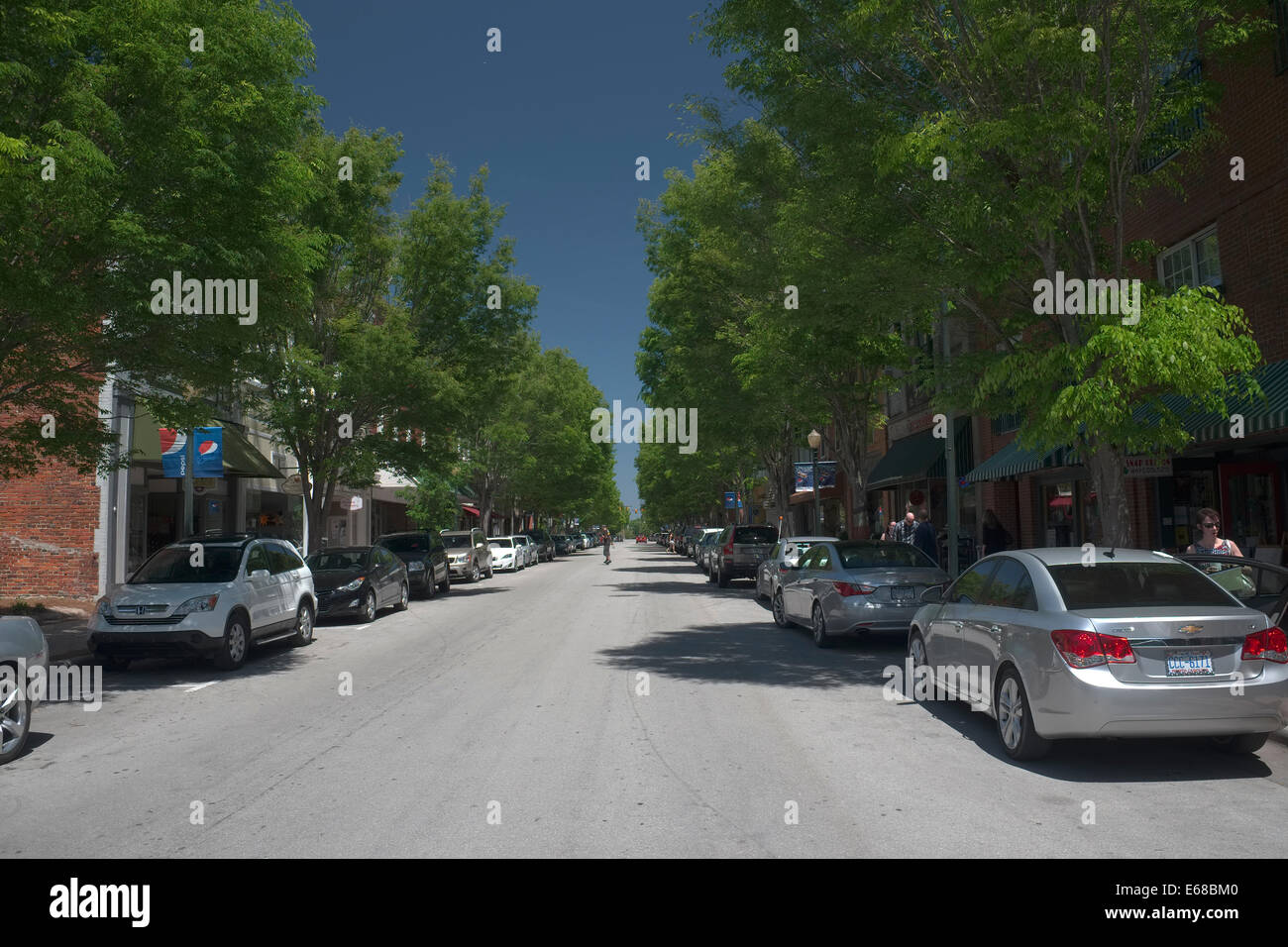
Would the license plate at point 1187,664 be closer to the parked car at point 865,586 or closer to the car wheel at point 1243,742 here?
the car wheel at point 1243,742

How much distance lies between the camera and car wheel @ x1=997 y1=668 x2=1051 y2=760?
6.66 meters

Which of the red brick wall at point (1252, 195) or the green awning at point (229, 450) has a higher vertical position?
the red brick wall at point (1252, 195)

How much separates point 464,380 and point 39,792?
1927cm

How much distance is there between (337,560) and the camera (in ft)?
64.5

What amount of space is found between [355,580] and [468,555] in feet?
48.3

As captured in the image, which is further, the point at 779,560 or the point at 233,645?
the point at 779,560

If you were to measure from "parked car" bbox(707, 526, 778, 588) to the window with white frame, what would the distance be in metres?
13.1

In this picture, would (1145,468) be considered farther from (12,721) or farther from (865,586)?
(12,721)

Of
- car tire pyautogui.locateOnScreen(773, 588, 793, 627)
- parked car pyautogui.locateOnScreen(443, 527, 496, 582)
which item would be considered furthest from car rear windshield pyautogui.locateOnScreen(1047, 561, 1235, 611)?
parked car pyautogui.locateOnScreen(443, 527, 496, 582)

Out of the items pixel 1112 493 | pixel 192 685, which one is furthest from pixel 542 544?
pixel 1112 493

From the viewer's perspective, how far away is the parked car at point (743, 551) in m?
27.2

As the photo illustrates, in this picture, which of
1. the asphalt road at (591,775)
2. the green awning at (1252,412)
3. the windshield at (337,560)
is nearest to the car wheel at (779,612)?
the asphalt road at (591,775)

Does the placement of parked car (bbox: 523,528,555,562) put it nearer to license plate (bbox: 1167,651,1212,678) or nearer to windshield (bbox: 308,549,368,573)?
windshield (bbox: 308,549,368,573)

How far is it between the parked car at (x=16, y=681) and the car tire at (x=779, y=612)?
10.9 m
